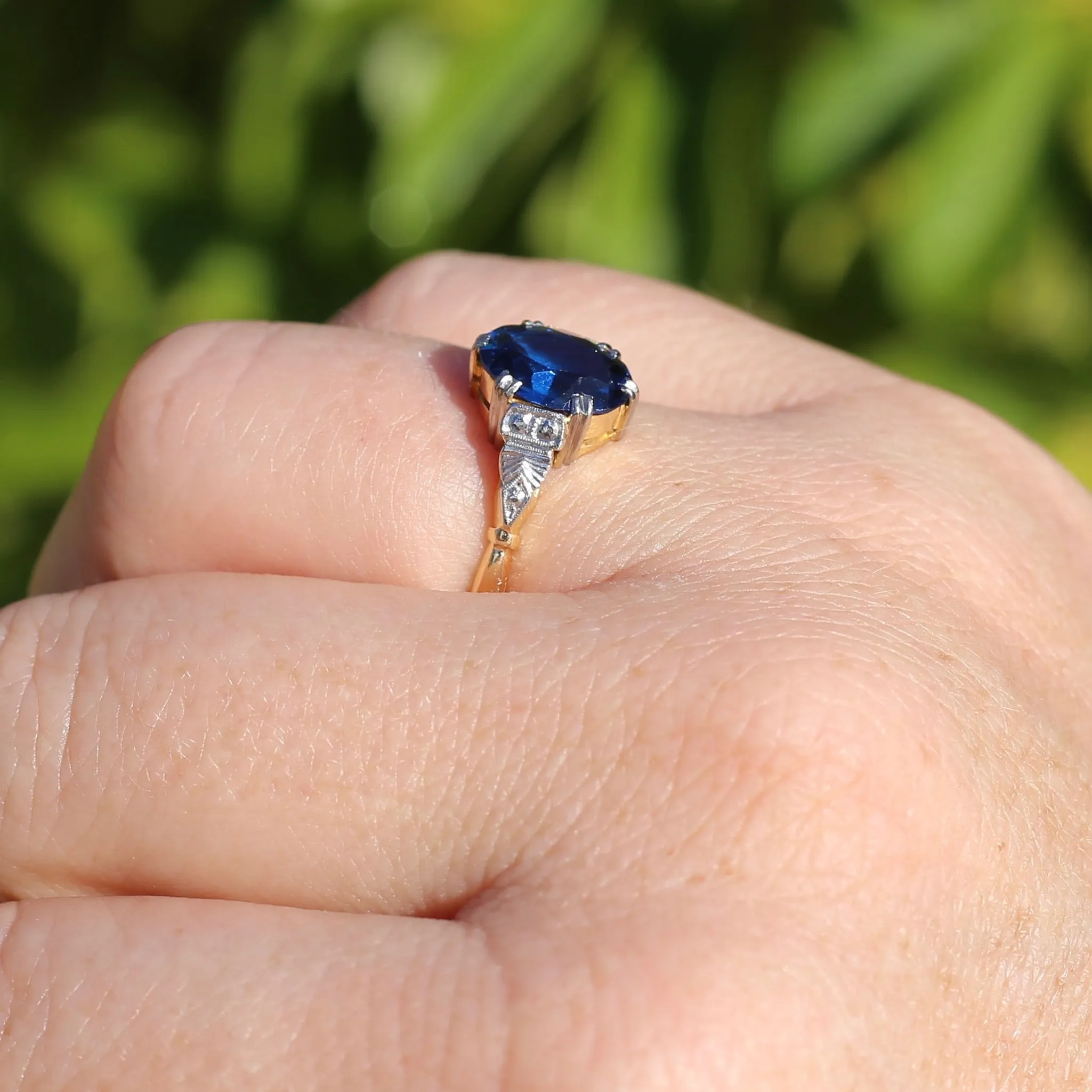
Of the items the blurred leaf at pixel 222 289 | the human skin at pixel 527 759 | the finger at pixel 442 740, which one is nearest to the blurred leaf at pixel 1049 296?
the human skin at pixel 527 759

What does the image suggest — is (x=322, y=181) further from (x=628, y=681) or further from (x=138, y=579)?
(x=628, y=681)

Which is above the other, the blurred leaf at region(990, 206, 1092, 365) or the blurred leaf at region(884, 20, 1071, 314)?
the blurred leaf at region(884, 20, 1071, 314)

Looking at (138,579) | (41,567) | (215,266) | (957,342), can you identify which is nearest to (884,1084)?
(138,579)

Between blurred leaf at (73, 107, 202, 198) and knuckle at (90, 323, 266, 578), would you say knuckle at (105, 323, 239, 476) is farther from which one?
blurred leaf at (73, 107, 202, 198)

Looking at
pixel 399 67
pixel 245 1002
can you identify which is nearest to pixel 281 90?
pixel 399 67

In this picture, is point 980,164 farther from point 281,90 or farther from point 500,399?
point 281,90

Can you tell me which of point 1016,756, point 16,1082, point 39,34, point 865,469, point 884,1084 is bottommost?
point 16,1082

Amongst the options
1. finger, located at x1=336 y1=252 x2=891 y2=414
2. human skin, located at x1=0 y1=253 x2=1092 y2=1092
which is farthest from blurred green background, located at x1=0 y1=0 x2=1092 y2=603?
human skin, located at x1=0 y1=253 x2=1092 y2=1092
